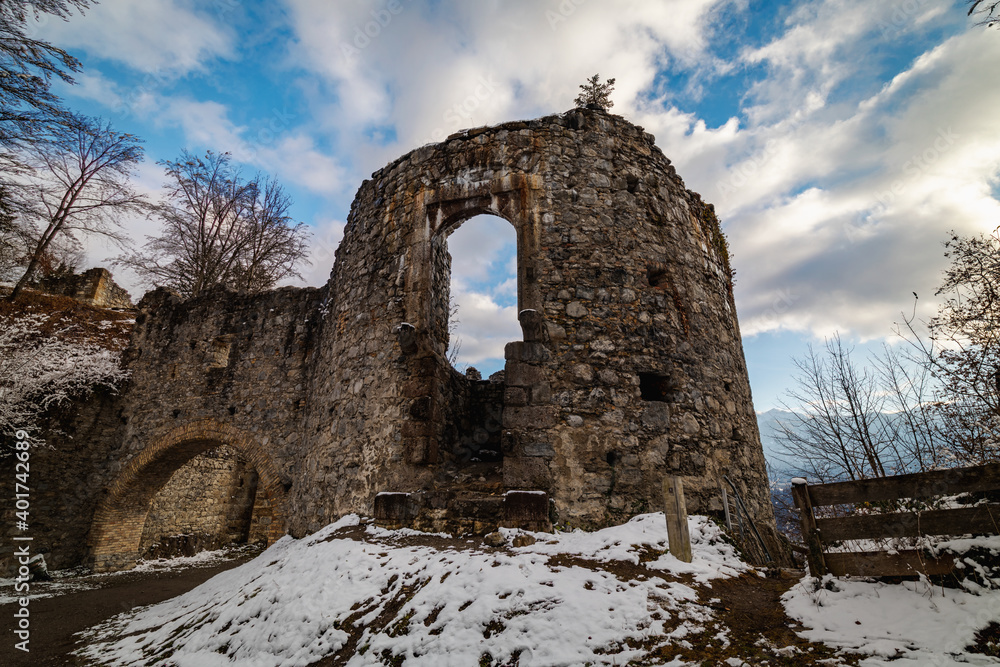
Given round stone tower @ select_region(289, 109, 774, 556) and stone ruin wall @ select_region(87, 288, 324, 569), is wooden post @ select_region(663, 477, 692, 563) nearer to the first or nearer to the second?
round stone tower @ select_region(289, 109, 774, 556)

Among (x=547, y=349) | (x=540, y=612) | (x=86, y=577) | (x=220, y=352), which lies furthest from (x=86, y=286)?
(x=540, y=612)

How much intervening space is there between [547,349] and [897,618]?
→ 161 inches

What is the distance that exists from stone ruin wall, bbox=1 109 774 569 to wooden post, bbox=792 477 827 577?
169cm

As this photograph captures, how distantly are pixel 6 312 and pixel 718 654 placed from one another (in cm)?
1728

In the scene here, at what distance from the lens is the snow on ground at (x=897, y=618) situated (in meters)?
2.98

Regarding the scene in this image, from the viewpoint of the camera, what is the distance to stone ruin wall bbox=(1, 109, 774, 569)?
5.96 m

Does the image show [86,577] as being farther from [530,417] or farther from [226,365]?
[530,417]

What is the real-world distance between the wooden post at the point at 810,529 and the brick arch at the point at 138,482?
1031 cm

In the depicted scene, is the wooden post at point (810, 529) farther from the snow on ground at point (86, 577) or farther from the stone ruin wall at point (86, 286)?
the stone ruin wall at point (86, 286)

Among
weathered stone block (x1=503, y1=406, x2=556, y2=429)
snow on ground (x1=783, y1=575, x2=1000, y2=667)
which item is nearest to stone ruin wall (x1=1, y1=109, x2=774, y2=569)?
weathered stone block (x1=503, y1=406, x2=556, y2=429)

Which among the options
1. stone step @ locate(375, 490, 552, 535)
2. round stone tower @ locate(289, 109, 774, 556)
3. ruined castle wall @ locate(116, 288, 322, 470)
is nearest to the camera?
stone step @ locate(375, 490, 552, 535)

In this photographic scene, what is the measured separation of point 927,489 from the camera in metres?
3.88

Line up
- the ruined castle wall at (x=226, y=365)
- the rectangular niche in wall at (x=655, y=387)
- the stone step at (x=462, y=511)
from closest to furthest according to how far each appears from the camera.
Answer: the stone step at (x=462, y=511), the rectangular niche in wall at (x=655, y=387), the ruined castle wall at (x=226, y=365)

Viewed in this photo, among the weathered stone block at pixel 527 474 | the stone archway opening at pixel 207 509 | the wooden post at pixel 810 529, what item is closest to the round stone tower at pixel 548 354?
the weathered stone block at pixel 527 474
